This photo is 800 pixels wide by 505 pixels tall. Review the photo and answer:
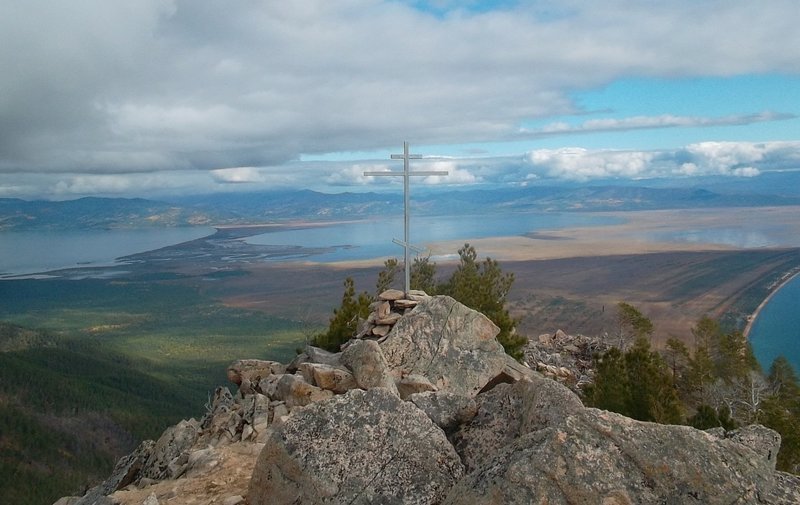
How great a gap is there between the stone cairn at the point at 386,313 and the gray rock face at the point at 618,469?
1552 cm

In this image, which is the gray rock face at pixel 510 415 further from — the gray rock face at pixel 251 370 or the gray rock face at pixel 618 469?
the gray rock face at pixel 251 370

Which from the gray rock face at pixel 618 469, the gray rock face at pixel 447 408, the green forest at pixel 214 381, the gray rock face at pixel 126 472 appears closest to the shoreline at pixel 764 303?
the green forest at pixel 214 381

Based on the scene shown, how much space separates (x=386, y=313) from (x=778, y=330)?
134 metres

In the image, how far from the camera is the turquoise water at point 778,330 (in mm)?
112125

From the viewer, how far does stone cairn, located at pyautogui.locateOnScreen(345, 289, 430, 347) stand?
23.0 m

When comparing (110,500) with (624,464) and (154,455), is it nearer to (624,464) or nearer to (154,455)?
(154,455)

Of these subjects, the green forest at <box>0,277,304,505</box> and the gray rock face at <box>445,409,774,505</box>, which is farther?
the green forest at <box>0,277,304,505</box>

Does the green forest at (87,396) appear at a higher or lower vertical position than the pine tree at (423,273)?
lower

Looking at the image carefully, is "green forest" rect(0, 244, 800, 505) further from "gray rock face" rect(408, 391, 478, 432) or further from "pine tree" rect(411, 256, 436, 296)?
"gray rock face" rect(408, 391, 478, 432)

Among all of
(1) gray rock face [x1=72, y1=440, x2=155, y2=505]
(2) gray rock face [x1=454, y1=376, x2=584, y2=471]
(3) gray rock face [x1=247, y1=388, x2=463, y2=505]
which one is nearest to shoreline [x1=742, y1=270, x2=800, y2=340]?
(1) gray rock face [x1=72, y1=440, x2=155, y2=505]

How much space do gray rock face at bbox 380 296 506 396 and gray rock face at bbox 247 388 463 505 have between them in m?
10.3

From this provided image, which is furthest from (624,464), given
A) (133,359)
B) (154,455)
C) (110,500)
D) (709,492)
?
(133,359)

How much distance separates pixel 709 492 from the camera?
6062 mm

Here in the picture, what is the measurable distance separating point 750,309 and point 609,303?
34164mm
